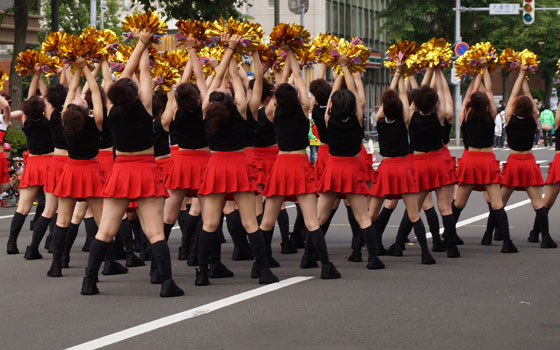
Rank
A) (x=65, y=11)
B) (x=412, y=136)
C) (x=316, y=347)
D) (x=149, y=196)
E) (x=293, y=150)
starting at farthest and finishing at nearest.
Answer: (x=65, y=11)
(x=412, y=136)
(x=293, y=150)
(x=149, y=196)
(x=316, y=347)

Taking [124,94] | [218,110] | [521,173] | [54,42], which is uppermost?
[54,42]

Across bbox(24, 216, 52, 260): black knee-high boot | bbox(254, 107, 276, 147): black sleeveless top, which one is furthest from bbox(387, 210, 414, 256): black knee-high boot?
bbox(24, 216, 52, 260): black knee-high boot

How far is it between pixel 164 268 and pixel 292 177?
1.72m

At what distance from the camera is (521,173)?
13.4 m

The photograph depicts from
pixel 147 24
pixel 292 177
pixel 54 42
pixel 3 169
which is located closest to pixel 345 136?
pixel 292 177

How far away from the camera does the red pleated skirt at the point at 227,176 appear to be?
395 inches

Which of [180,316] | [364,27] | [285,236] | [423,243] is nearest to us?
[180,316]

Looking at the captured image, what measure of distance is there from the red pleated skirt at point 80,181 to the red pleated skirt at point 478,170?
441 centimetres

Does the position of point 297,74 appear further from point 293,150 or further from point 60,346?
point 60,346

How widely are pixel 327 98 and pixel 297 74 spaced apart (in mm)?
794

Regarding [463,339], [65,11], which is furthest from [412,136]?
[65,11]

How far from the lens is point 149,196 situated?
9531 millimetres

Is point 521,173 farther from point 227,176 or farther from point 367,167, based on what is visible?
point 227,176

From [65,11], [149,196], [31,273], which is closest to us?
[149,196]
